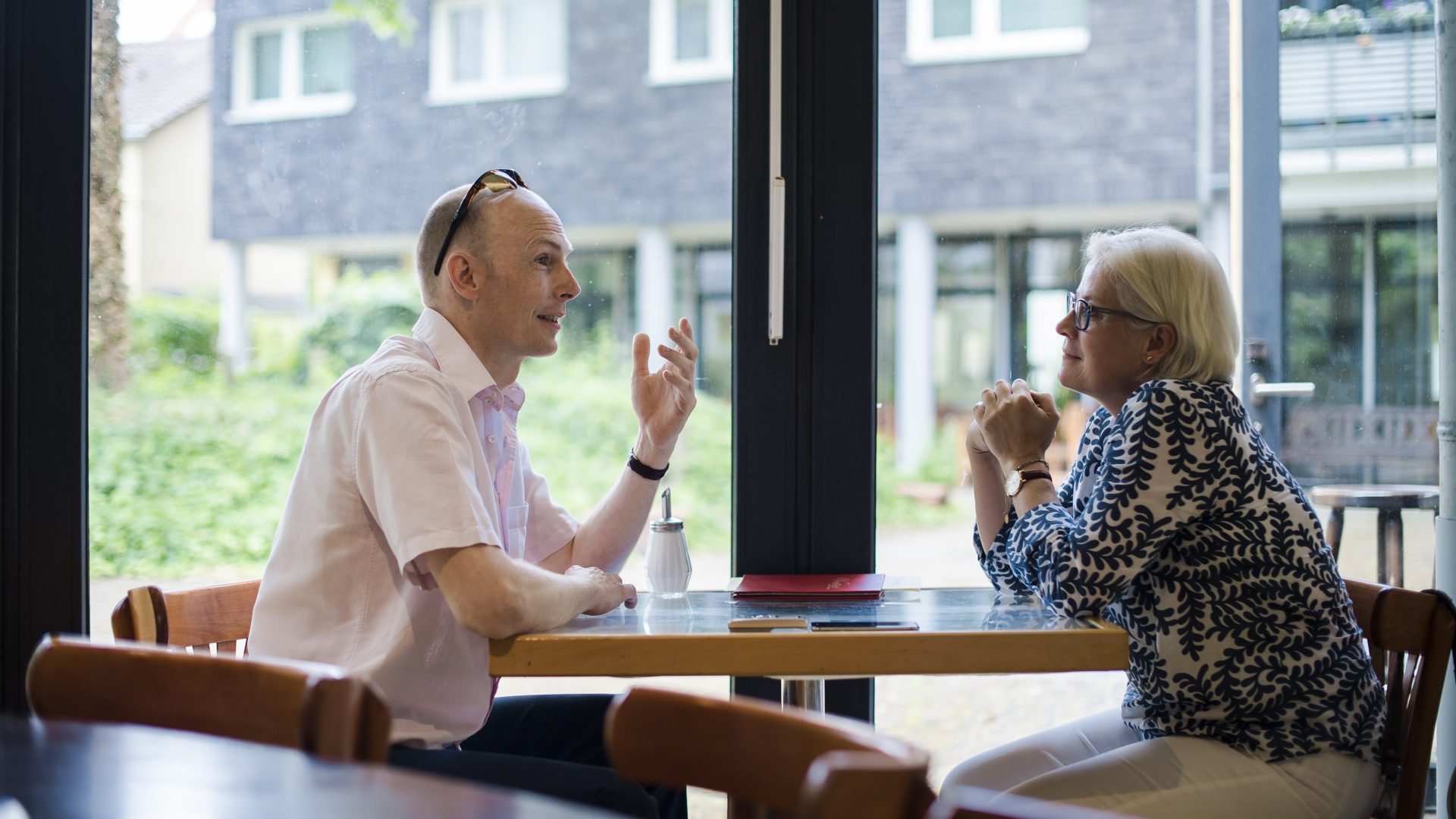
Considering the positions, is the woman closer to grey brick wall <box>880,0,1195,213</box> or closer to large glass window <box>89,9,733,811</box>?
grey brick wall <box>880,0,1195,213</box>

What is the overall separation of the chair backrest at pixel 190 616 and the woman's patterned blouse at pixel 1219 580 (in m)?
1.41

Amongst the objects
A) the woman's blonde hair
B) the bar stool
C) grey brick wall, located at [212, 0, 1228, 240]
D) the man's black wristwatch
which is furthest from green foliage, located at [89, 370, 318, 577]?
the bar stool

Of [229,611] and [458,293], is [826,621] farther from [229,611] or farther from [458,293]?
[229,611]

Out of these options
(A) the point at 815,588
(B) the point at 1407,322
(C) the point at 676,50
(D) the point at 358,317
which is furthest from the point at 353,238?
(B) the point at 1407,322

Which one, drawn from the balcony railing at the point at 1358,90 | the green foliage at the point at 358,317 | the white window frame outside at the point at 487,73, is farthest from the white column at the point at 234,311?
the balcony railing at the point at 1358,90

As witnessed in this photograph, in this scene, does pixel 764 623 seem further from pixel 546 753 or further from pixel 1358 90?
pixel 1358 90

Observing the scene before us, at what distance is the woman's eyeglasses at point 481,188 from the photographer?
2115 millimetres

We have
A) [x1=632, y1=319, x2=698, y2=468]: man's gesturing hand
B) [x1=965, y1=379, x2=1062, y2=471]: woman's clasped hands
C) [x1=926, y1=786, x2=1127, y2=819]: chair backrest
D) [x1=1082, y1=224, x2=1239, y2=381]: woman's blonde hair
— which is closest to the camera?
[x1=926, y1=786, x2=1127, y2=819]: chair backrest

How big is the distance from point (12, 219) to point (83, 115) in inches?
11.3

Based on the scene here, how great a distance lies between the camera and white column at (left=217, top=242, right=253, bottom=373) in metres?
2.73

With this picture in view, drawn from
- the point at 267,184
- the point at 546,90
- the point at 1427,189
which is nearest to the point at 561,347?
the point at 546,90

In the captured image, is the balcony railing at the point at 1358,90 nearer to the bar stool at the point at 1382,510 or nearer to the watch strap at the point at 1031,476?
the bar stool at the point at 1382,510

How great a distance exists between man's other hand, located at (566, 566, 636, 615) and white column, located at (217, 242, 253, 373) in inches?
47.2

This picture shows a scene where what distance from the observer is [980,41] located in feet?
8.46
